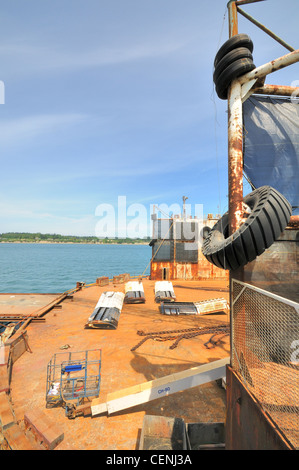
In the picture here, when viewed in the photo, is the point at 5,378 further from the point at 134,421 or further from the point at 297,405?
the point at 297,405

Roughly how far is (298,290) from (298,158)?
→ 24.6ft

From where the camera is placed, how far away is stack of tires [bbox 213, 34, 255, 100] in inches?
216

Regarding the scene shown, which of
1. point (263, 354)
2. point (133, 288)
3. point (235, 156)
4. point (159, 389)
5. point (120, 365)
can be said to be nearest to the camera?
point (263, 354)

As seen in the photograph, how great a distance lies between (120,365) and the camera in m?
9.74

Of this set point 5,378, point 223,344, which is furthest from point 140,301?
point 5,378

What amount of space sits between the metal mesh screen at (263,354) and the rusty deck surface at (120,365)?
336 centimetres

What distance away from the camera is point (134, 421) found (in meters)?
6.71

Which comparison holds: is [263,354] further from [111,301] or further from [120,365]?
[111,301]

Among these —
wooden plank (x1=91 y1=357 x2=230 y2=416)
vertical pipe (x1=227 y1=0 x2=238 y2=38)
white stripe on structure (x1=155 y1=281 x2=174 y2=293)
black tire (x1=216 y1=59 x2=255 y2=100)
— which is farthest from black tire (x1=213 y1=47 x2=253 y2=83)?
white stripe on structure (x1=155 y1=281 x2=174 y2=293)

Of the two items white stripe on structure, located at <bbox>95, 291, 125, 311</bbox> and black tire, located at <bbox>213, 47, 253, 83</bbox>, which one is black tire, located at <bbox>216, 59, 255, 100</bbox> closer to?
black tire, located at <bbox>213, 47, 253, 83</bbox>

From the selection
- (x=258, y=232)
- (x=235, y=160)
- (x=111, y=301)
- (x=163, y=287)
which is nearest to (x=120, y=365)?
(x=111, y=301)

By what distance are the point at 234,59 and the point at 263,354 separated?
22.8 feet

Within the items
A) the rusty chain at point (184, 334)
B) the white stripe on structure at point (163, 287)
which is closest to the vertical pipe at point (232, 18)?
the rusty chain at point (184, 334)

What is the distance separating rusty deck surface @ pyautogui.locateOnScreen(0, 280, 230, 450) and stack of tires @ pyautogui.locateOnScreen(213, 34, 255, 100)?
30.9 ft
